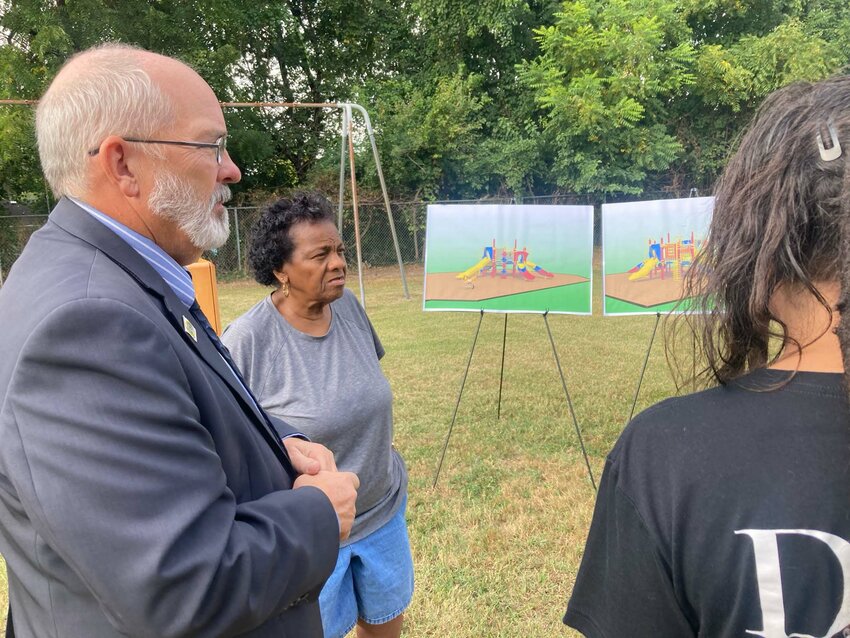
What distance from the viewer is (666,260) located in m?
4.77

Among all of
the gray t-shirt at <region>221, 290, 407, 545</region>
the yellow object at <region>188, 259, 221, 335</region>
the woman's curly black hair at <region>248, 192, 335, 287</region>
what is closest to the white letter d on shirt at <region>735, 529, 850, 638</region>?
the gray t-shirt at <region>221, 290, 407, 545</region>

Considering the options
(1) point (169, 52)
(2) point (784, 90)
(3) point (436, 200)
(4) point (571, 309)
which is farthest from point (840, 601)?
(1) point (169, 52)

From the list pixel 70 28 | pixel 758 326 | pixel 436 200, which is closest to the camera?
pixel 758 326

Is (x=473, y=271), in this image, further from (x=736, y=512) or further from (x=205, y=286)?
(x=736, y=512)

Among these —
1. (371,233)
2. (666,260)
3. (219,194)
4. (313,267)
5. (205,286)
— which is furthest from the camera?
(371,233)

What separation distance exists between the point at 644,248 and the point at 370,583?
3636 mm

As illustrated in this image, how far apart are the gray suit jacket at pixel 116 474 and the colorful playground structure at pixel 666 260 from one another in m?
4.18

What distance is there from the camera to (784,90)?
85cm

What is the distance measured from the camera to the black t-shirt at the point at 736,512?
0.71 m

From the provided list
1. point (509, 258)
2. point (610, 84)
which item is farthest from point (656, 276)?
point (610, 84)

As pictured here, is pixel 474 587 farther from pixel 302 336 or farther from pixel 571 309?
pixel 571 309

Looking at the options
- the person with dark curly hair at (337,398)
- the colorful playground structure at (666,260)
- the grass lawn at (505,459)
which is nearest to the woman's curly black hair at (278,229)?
the person with dark curly hair at (337,398)

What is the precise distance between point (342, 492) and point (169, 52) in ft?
58.1

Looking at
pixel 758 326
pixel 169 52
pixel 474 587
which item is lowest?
pixel 474 587
